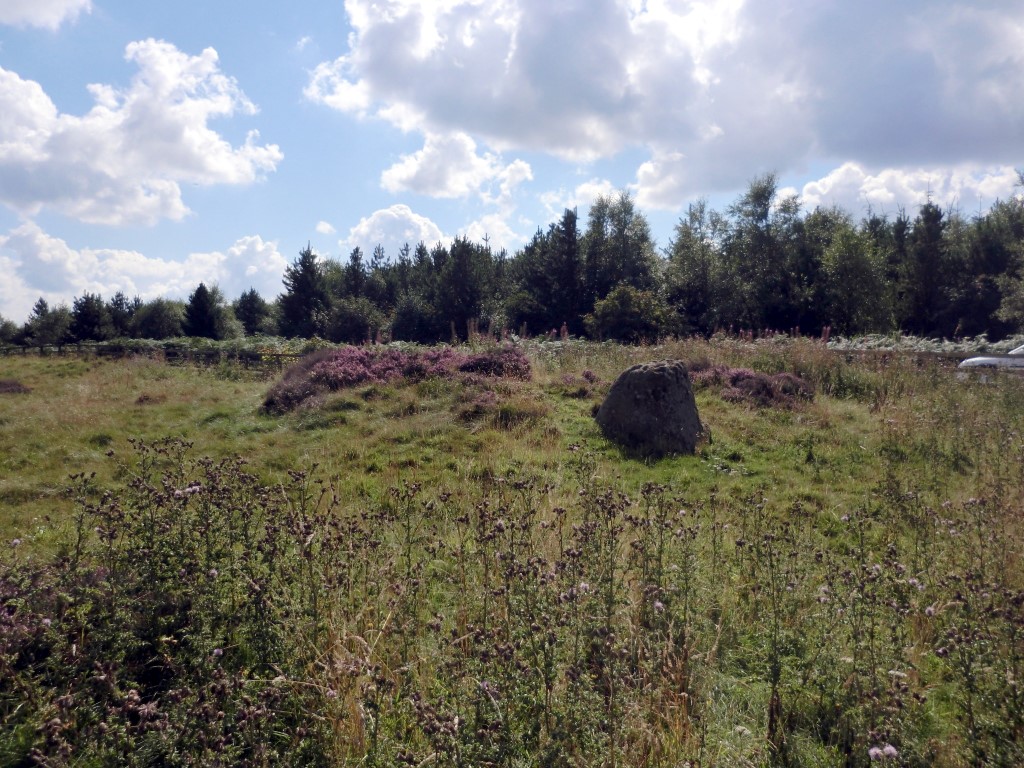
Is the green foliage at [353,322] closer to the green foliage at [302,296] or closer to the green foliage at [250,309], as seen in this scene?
the green foliage at [302,296]

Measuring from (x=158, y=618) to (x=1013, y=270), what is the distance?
43.5 meters

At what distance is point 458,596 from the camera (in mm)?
4652

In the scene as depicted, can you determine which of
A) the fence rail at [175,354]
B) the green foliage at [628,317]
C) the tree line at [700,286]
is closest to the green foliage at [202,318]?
the tree line at [700,286]

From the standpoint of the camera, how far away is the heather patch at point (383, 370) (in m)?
13.6

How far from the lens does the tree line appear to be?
31.4 m

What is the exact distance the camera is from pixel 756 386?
496 inches

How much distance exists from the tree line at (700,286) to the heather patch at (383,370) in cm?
1468

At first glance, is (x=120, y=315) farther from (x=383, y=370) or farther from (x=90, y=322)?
(x=383, y=370)

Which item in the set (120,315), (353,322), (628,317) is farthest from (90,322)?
(628,317)

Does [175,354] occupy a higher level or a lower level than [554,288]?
lower

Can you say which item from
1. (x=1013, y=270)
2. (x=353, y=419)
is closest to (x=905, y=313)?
(x=1013, y=270)

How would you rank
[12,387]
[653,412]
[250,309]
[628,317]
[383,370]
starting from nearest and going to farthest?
[653,412], [383,370], [12,387], [628,317], [250,309]

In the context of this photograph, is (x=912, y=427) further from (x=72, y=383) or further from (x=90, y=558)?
(x=72, y=383)

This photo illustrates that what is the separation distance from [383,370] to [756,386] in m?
8.11
